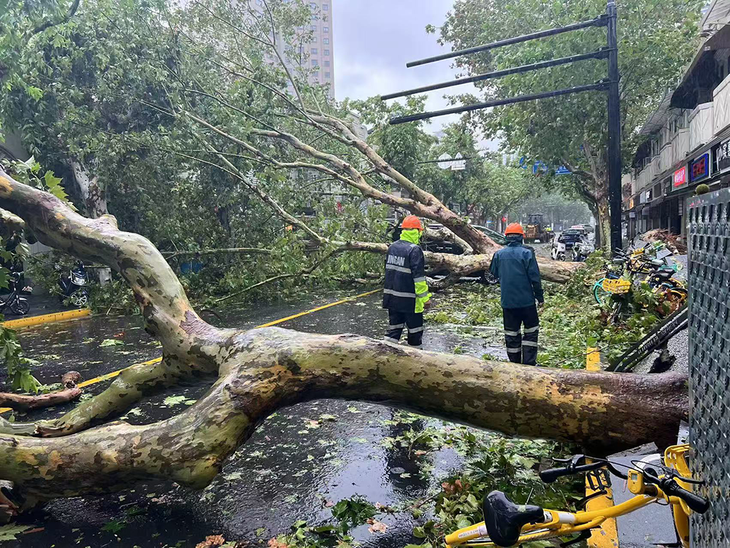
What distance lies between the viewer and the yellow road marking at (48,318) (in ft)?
35.8

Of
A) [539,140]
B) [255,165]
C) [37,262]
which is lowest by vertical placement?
[37,262]

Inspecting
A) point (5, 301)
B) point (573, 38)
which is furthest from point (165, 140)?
point (573, 38)

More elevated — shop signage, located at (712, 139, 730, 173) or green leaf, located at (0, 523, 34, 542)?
shop signage, located at (712, 139, 730, 173)

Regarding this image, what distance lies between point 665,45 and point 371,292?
10996 mm

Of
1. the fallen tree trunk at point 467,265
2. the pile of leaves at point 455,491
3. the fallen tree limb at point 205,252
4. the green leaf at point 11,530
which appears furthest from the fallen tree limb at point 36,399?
the fallen tree trunk at point 467,265

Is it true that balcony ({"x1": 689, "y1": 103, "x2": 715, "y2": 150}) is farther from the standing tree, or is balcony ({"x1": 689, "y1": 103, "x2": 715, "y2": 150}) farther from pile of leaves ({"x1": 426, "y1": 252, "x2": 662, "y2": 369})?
pile of leaves ({"x1": 426, "y1": 252, "x2": 662, "y2": 369})

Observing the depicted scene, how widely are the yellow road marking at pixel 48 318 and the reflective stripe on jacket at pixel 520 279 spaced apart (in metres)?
9.73

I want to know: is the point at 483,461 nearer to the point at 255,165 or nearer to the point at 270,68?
the point at 255,165

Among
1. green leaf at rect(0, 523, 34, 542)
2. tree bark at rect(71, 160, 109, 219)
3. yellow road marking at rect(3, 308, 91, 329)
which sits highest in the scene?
tree bark at rect(71, 160, 109, 219)

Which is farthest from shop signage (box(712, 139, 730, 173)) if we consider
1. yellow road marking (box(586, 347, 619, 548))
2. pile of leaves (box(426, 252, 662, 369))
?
yellow road marking (box(586, 347, 619, 548))

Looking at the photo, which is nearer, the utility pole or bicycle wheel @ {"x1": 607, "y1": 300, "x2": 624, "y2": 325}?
bicycle wheel @ {"x1": 607, "y1": 300, "x2": 624, "y2": 325}

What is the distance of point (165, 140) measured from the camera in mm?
11703

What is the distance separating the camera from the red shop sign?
19.8 meters

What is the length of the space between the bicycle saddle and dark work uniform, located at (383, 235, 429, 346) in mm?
4652
